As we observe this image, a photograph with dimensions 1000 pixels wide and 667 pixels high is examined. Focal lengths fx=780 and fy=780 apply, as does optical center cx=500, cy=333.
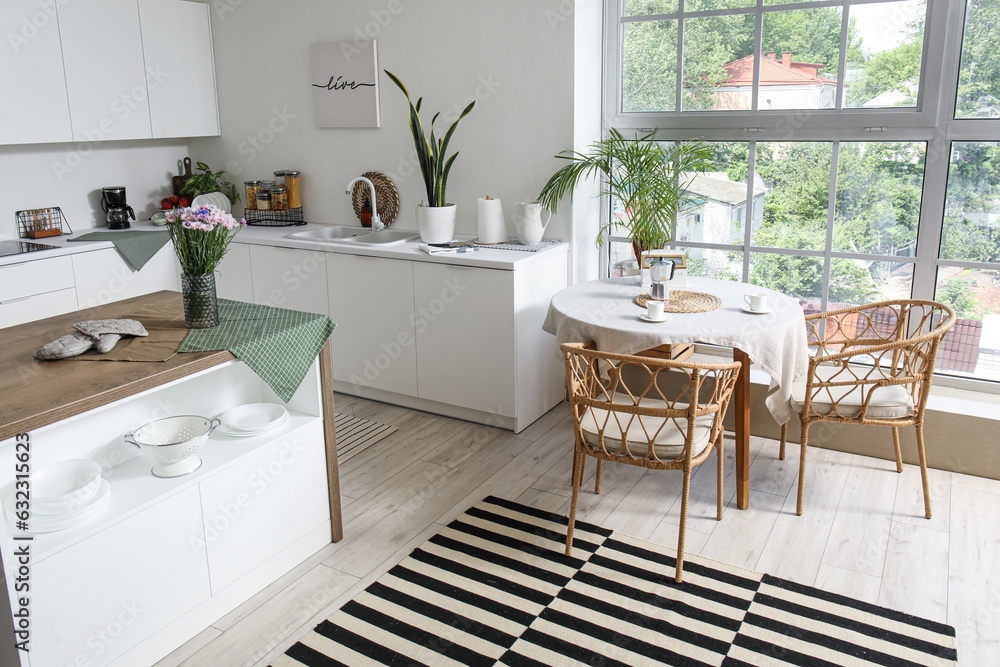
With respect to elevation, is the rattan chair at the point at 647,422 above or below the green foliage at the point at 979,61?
below

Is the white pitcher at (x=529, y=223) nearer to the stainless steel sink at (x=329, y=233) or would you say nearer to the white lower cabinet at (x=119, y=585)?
the stainless steel sink at (x=329, y=233)

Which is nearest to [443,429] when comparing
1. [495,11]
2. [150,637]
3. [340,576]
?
[340,576]

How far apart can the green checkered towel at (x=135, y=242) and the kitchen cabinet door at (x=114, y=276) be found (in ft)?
0.10

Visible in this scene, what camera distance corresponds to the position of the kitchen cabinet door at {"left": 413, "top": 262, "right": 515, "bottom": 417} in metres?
3.50

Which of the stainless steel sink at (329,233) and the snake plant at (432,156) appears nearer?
the snake plant at (432,156)

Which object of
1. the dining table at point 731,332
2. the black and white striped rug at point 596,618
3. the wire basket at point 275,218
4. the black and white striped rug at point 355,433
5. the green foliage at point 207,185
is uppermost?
the green foliage at point 207,185

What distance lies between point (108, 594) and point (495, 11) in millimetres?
2905

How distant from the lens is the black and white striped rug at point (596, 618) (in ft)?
7.02

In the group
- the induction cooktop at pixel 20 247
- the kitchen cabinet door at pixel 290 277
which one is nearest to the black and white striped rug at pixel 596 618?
the kitchen cabinet door at pixel 290 277

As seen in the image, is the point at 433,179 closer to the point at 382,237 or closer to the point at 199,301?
the point at 382,237

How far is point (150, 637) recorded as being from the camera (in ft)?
6.93

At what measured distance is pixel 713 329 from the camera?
8.74ft

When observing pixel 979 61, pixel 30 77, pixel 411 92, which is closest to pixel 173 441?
pixel 411 92

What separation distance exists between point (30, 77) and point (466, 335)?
2.44 meters
